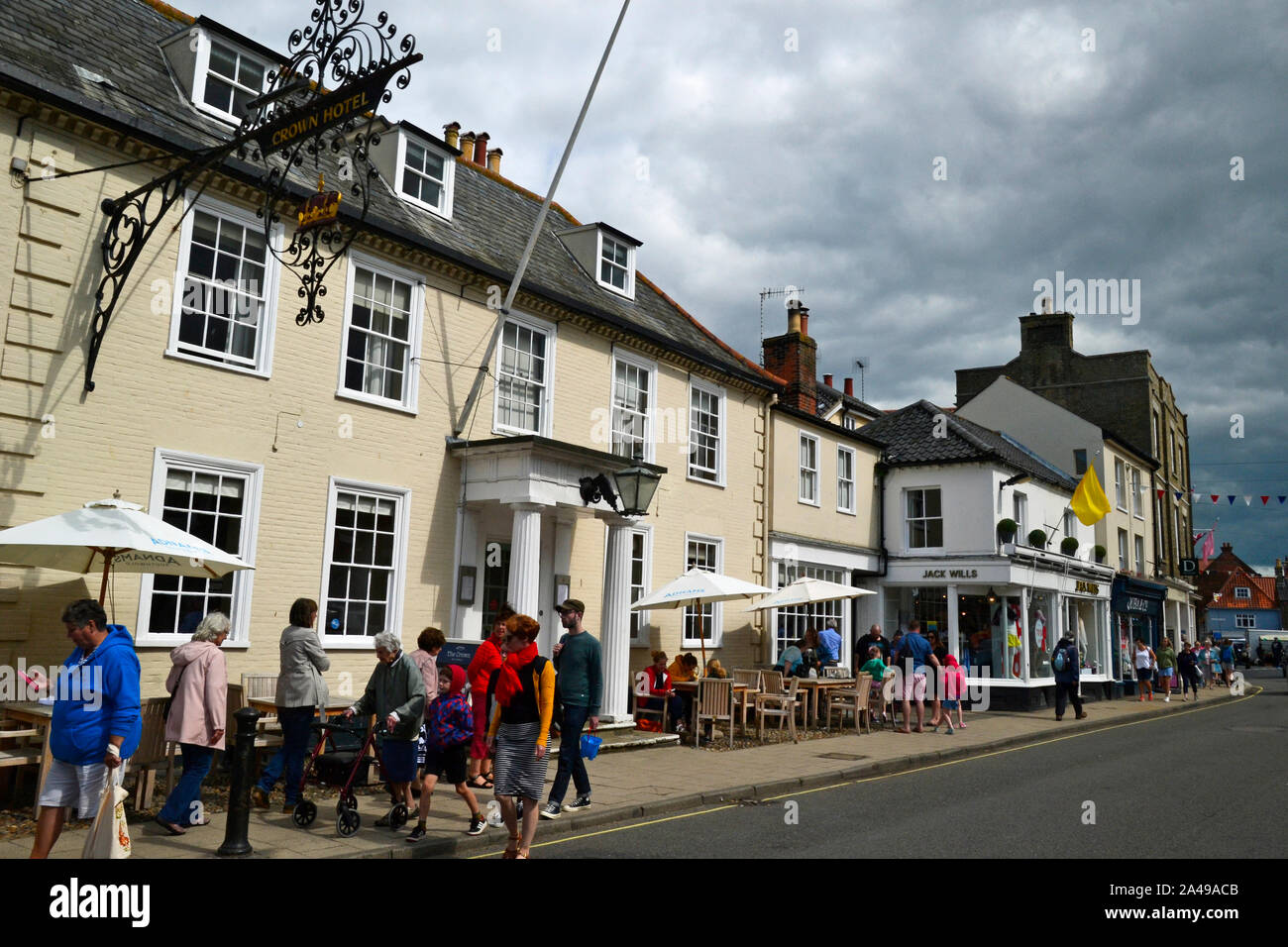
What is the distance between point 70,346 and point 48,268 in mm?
793

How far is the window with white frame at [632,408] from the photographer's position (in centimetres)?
1634

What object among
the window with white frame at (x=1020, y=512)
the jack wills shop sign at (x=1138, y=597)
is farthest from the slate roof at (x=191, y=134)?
the jack wills shop sign at (x=1138, y=597)

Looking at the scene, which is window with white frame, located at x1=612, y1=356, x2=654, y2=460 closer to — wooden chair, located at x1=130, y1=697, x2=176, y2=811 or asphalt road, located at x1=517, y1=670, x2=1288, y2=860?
asphalt road, located at x1=517, y1=670, x2=1288, y2=860

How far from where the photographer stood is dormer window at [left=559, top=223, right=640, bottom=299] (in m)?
17.7

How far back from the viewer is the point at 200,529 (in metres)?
10.5

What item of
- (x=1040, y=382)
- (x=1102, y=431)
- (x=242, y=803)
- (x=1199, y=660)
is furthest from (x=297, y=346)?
(x=1199, y=660)

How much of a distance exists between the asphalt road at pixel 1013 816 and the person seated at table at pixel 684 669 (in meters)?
3.95

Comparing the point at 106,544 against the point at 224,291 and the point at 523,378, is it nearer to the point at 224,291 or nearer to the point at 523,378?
the point at 224,291

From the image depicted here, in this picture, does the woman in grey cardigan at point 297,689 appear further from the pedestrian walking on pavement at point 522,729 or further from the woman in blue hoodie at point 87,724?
the woman in blue hoodie at point 87,724

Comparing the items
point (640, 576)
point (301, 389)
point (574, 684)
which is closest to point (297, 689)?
point (574, 684)

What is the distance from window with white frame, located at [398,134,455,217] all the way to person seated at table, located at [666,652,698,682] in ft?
26.4

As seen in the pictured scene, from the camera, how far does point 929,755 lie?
1414cm

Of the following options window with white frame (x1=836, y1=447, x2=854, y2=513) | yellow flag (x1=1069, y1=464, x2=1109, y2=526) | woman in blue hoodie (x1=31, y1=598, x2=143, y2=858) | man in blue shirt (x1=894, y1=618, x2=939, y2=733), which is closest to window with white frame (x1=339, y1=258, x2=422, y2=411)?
woman in blue hoodie (x1=31, y1=598, x2=143, y2=858)
